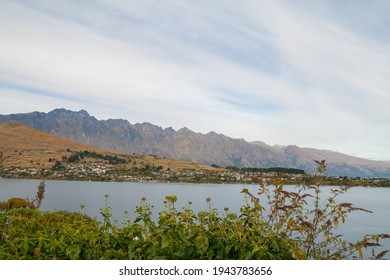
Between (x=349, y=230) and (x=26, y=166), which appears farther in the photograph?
(x=26, y=166)

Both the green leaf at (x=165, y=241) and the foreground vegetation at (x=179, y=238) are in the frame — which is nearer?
the green leaf at (x=165, y=241)

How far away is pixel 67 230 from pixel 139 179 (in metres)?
174

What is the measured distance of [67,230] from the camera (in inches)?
195

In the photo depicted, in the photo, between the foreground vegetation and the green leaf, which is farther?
the foreground vegetation

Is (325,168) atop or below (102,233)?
atop

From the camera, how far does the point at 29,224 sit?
513cm

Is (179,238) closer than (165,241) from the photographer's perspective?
No
